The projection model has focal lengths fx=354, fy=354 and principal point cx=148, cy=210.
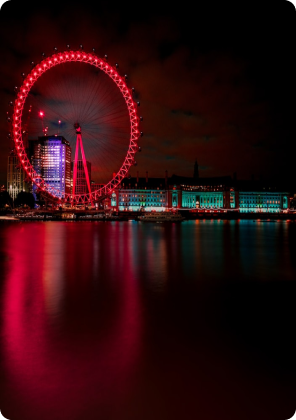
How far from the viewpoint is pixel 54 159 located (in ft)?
339

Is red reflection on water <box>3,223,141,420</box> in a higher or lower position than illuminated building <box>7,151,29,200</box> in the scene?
lower

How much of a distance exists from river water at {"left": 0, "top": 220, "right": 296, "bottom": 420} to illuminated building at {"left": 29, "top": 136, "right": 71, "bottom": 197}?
95016 millimetres

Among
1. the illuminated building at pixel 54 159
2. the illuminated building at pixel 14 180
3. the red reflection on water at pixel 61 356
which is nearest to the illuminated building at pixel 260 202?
the illuminated building at pixel 54 159

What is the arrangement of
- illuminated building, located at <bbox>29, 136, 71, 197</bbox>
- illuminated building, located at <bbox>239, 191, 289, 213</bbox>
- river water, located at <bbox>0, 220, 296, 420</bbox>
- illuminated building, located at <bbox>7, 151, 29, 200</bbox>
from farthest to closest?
illuminated building, located at <bbox>7, 151, 29, 200</bbox>, illuminated building, located at <bbox>29, 136, 71, 197</bbox>, illuminated building, located at <bbox>239, 191, 289, 213</bbox>, river water, located at <bbox>0, 220, 296, 420</bbox>

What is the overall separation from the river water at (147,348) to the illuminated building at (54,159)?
95.0 m

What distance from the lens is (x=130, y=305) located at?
604 cm

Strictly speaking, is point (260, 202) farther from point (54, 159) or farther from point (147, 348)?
point (147, 348)

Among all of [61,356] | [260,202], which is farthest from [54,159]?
[61,356]

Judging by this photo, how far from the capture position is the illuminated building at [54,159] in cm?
10050

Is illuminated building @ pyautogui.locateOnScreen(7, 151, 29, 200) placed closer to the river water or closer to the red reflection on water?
the river water

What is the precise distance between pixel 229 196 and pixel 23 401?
97281 mm

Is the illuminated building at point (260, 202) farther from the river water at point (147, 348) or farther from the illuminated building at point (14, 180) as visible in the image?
the river water at point (147, 348)

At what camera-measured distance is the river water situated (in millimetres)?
3113

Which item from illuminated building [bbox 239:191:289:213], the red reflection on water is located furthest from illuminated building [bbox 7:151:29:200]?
the red reflection on water
